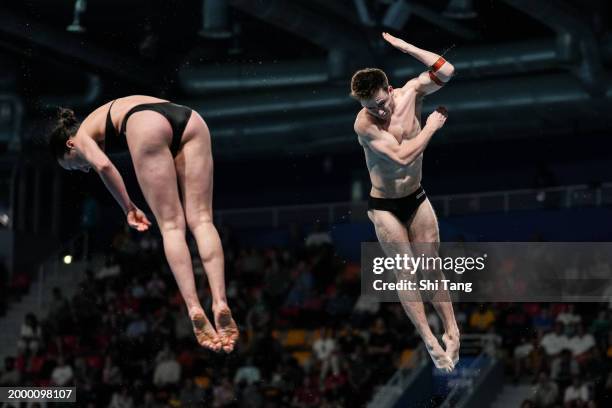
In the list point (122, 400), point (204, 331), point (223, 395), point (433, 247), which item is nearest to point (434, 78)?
point (433, 247)

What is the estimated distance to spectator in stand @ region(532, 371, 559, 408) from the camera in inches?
673

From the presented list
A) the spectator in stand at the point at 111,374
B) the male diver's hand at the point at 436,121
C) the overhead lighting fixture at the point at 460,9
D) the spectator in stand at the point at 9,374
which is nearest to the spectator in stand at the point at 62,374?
the spectator in stand at the point at 111,374

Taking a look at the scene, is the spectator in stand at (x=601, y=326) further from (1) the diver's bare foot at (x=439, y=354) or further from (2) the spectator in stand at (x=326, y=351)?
(1) the diver's bare foot at (x=439, y=354)

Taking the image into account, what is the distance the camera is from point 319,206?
23.4 metres

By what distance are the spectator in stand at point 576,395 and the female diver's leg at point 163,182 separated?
294 inches

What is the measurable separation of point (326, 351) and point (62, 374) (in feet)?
12.8

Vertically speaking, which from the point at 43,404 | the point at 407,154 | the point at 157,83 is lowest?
the point at 43,404

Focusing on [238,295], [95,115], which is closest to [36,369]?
[238,295]

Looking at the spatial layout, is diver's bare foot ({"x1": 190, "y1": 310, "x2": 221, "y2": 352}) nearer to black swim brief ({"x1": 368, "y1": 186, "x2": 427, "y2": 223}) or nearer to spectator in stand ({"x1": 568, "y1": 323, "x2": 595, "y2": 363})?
black swim brief ({"x1": 368, "y1": 186, "x2": 427, "y2": 223})

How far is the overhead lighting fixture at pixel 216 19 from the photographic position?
18.0m

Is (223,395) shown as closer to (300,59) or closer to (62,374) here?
(62,374)

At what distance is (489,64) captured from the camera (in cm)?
1914

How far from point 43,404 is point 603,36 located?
9.09m

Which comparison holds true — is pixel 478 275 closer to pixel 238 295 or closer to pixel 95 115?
pixel 95 115
